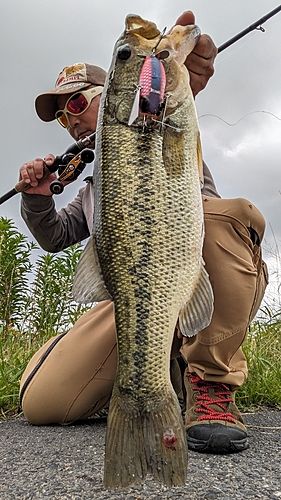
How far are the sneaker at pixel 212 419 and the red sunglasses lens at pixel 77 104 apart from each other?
178 cm

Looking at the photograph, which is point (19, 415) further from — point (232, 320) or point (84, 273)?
point (84, 273)

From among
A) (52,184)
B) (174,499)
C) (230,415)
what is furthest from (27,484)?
(52,184)

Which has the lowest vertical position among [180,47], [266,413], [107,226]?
[266,413]

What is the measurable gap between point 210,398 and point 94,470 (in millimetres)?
690

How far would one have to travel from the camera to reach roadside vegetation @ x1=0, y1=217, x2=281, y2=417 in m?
4.09

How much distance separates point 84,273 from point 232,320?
901 mm

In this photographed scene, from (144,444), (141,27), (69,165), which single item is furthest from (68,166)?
(144,444)

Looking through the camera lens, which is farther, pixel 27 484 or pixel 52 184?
pixel 52 184

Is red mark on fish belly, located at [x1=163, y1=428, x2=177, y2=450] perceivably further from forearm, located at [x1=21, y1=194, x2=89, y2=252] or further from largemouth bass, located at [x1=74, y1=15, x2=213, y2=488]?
forearm, located at [x1=21, y1=194, x2=89, y2=252]

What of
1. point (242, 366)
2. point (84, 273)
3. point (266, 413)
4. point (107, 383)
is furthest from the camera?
point (266, 413)

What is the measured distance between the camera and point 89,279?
7.15 ft

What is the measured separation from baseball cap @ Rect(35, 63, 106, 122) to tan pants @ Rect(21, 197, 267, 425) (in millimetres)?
1309

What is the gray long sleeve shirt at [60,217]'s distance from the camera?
11.8 ft

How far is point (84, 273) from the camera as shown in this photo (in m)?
2.19
